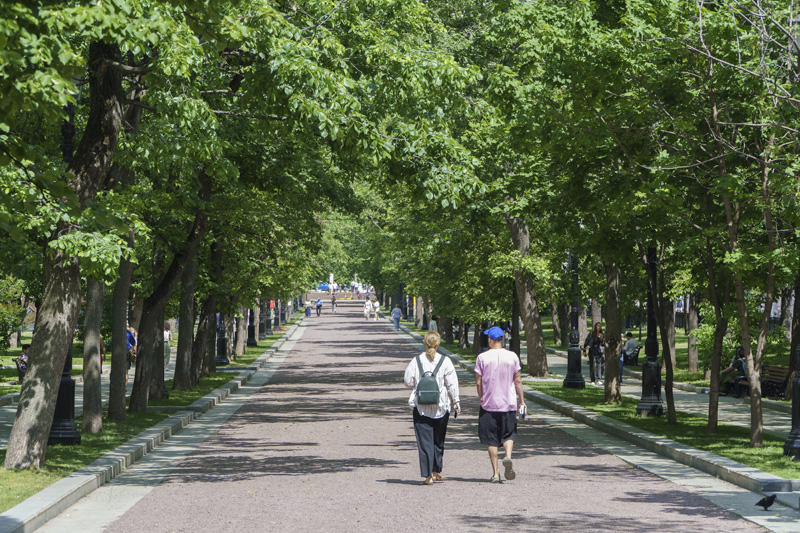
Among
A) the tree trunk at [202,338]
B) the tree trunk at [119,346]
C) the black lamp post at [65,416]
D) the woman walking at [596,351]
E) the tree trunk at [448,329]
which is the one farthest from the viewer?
the tree trunk at [448,329]

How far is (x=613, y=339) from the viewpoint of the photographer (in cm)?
2166

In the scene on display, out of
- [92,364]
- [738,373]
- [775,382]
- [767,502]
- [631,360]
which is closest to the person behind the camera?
[767,502]

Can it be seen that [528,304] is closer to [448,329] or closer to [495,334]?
[495,334]

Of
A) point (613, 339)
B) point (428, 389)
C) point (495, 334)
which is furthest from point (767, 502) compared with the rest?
point (613, 339)

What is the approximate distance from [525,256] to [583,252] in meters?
12.4

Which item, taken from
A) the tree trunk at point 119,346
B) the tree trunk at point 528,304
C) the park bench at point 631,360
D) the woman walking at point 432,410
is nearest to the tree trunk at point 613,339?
the tree trunk at point 528,304

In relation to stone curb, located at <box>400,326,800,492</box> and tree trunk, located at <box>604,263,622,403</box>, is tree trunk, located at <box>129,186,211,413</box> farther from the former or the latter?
tree trunk, located at <box>604,263,622,403</box>

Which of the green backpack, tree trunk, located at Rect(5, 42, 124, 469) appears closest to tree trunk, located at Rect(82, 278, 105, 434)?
tree trunk, located at Rect(5, 42, 124, 469)

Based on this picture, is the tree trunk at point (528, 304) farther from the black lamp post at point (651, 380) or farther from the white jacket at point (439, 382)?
the white jacket at point (439, 382)

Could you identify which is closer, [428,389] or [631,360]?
[428,389]

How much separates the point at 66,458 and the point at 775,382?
1670cm

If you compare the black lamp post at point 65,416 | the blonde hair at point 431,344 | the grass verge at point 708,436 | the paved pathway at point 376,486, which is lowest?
the paved pathway at point 376,486

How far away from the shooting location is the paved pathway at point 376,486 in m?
9.02

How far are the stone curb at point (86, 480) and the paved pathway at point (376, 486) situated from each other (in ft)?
0.41
